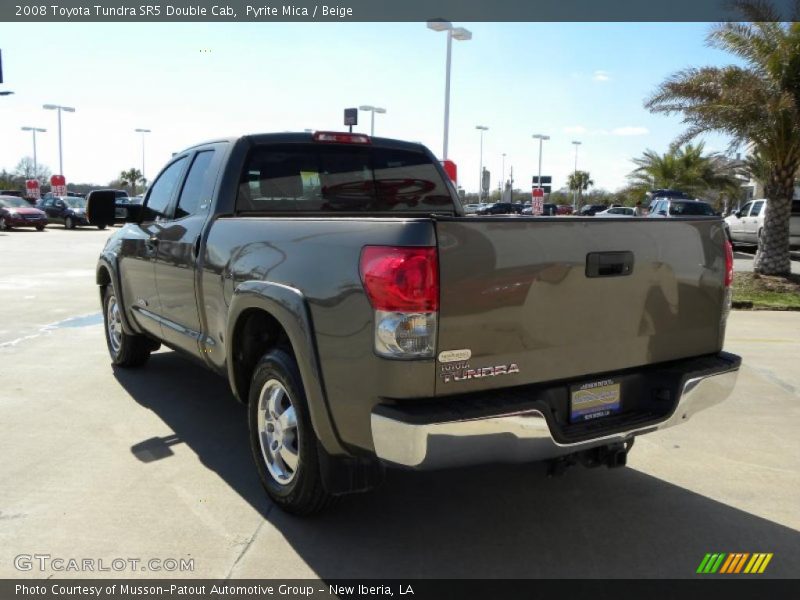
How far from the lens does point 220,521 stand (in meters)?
3.50

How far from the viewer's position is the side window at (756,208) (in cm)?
2298

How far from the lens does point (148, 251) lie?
5230 mm

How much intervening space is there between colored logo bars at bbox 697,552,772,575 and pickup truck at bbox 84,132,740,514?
0.59 metres

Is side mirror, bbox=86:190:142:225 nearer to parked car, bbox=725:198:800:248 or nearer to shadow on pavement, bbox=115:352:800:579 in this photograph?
shadow on pavement, bbox=115:352:800:579

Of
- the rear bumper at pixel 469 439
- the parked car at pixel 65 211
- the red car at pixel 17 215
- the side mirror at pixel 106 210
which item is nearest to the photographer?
the rear bumper at pixel 469 439

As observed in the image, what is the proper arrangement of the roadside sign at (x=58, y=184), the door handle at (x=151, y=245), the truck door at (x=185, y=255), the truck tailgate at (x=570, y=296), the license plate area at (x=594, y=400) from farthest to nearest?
the roadside sign at (x=58, y=184) < the door handle at (x=151, y=245) < the truck door at (x=185, y=255) < the license plate area at (x=594, y=400) < the truck tailgate at (x=570, y=296)

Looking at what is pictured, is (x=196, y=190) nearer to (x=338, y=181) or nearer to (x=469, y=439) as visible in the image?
(x=338, y=181)

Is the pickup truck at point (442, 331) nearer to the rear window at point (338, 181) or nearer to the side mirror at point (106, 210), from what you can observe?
the rear window at point (338, 181)

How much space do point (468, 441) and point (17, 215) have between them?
3189 cm

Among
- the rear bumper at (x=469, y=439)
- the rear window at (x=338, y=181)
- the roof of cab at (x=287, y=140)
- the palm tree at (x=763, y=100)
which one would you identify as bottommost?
the rear bumper at (x=469, y=439)

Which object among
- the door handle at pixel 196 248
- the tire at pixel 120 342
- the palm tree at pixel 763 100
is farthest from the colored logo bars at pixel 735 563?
the palm tree at pixel 763 100

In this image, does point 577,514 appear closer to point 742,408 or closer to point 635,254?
point 635,254

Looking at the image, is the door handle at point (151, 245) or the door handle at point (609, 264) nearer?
the door handle at point (609, 264)

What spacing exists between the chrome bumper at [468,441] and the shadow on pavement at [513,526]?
1.99 feet
